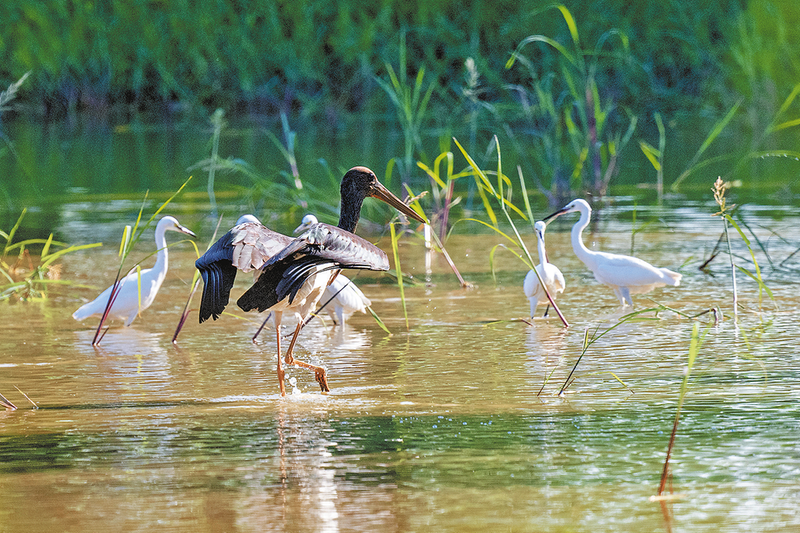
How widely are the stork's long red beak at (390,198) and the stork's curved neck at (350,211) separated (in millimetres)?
115

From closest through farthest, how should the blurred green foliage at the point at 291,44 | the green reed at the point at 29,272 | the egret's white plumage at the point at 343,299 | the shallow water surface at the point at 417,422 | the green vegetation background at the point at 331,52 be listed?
the shallow water surface at the point at 417,422, the egret's white plumage at the point at 343,299, the green reed at the point at 29,272, the green vegetation background at the point at 331,52, the blurred green foliage at the point at 291,44

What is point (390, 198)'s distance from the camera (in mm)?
7102

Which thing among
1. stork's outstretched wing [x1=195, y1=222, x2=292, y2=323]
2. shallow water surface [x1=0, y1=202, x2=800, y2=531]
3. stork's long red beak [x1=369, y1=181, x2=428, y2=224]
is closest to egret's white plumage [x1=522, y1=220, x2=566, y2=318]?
shallow water surface [x1=0, y1=202, x2=800, y2=531]

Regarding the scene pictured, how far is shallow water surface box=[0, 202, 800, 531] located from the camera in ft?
13.7

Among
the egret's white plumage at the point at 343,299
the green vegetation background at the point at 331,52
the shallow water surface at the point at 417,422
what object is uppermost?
the green vegetation background at the point at 331,52

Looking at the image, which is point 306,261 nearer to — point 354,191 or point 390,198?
point 354,191

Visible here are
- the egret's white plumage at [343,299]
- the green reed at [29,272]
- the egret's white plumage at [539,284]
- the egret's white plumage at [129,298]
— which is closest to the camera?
the egret's white plumage at [343,299]

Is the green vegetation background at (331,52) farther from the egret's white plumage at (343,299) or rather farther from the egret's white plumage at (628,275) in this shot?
the egret's white plumage at (343,299)

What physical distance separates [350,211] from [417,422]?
1.93 m

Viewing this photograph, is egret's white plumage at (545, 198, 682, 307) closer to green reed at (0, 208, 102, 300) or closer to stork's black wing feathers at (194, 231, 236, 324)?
stork's black wing feathers at (194, 231, 236, 324)

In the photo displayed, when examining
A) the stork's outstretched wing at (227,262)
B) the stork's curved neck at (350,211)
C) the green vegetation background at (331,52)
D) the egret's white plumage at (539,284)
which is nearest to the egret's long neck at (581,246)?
the egret's white plumage at (539,284)

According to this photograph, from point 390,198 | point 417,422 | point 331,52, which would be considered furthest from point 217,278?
point 331,52

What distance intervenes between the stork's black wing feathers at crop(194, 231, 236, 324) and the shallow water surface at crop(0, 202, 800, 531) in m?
0.45

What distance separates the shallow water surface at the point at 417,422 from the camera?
4180 mm
